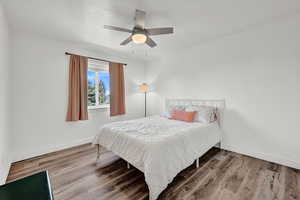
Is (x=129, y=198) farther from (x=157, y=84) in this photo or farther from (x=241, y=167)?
(x=157, y=84)

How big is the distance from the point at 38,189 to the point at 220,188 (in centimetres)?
200

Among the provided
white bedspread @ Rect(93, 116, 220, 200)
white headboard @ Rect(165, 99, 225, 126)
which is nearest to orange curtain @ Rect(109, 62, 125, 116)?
white bedspread @ Rect(93, 116, 220, 200)

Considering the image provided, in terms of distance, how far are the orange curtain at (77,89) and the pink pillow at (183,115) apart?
222 cm

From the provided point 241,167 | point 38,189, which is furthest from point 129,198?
point 241,167

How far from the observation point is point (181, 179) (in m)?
1.96

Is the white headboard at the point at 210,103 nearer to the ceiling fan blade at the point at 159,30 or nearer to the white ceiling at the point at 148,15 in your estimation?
Answer: the white ceiling at the point at 148,15

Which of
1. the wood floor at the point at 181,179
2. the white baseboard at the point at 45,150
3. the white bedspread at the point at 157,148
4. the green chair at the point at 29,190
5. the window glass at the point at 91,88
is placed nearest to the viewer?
the green chair at the point at 29,190

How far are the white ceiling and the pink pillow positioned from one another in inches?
66.9

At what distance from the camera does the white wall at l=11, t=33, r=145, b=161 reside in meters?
2.50

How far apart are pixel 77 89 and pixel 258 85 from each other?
390 cm

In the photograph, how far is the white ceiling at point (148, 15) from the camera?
1.83m

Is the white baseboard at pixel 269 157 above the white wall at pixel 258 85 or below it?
below


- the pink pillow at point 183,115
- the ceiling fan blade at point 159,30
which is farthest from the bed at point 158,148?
the ceiling fan blade at point 159,30

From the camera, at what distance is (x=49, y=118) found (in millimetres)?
2840
